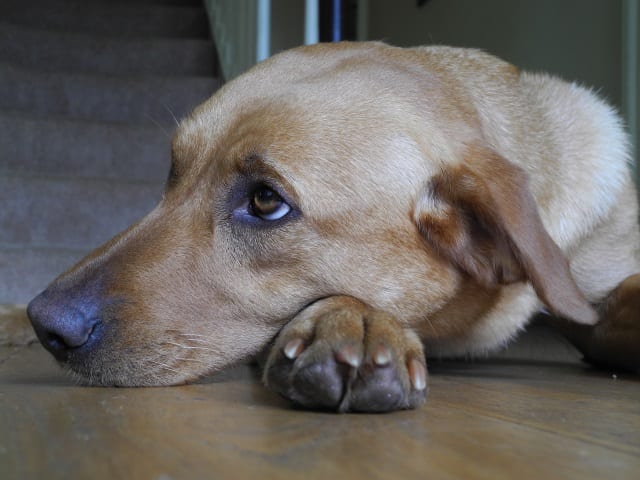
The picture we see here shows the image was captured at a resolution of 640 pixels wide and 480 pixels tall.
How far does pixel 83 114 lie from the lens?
506 cm

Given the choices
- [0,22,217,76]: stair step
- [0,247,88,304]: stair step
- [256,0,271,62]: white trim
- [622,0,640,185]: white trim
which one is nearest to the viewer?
[622,0,640,185]: white trim

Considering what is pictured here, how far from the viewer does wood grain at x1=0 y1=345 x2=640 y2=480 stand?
0.72 metres

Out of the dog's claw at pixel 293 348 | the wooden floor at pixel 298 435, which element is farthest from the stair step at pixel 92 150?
the dog's claw at pixel 293 348

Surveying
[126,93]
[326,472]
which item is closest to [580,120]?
[326,472]

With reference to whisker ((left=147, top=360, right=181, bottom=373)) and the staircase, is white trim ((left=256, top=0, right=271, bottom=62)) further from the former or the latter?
whisker ((left=147, top=360, right=181, bottom=373))

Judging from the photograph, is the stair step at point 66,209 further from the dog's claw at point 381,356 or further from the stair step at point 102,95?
the dog's claw at point 381,356

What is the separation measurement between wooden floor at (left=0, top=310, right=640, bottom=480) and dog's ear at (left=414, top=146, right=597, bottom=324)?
0.65 ft

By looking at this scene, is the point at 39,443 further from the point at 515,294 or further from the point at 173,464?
the point at 515,294

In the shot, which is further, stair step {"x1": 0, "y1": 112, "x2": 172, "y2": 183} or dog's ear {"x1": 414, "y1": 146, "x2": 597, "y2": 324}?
stair step {"x1": 0, "y1": 112, "x2": 172, "y2": 183}

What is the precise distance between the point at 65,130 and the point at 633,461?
427 centimetres

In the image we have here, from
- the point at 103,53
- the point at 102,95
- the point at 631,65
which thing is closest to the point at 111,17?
the point at 103,53

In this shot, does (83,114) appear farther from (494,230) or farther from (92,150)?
(494,230)

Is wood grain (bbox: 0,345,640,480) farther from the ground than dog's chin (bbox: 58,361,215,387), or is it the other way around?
wood grain (bbox: 0,345,640,480)

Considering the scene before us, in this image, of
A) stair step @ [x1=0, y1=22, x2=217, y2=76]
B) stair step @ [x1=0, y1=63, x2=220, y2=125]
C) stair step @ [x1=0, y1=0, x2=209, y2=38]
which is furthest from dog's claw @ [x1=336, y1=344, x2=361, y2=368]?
stair step @ [x1=0, y1=0, x2=209, y2=38]
